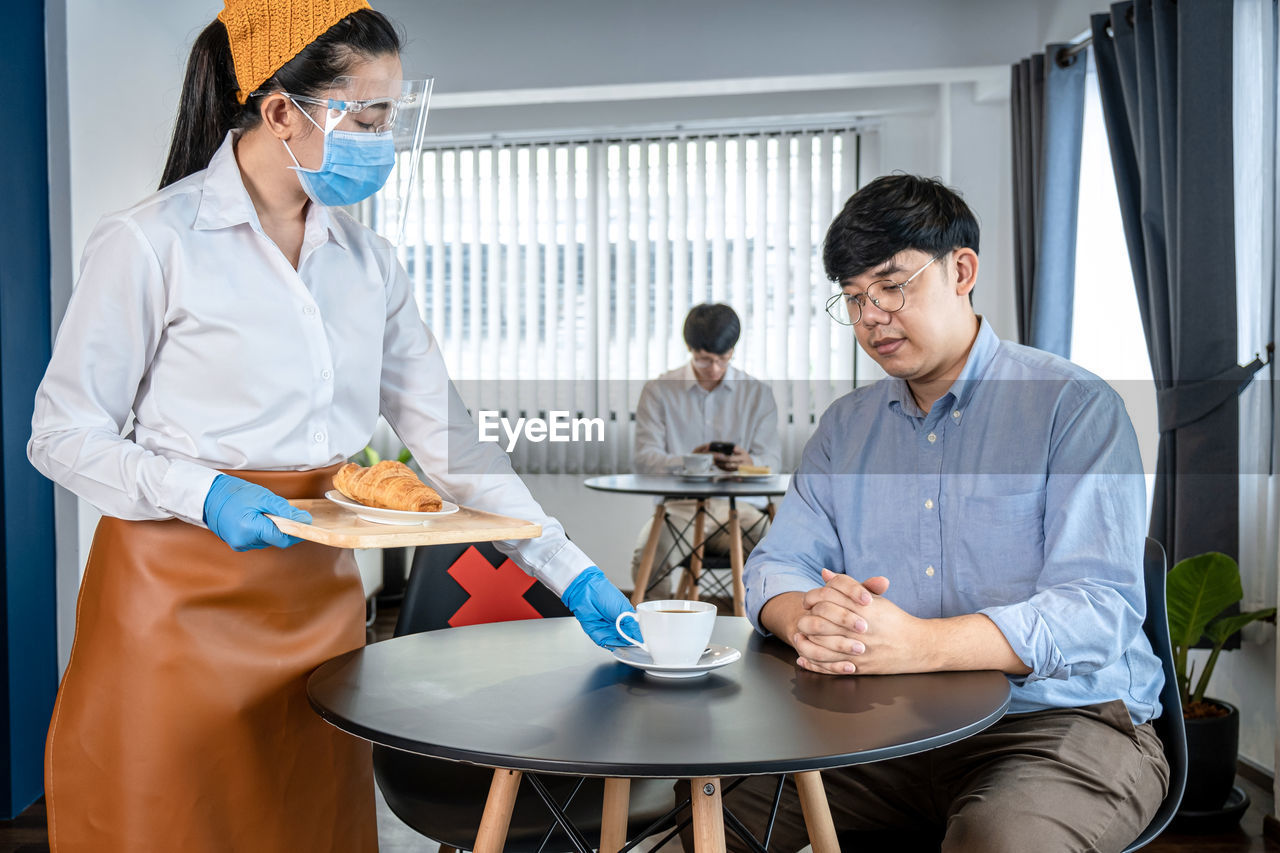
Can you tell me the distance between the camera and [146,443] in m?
1.27

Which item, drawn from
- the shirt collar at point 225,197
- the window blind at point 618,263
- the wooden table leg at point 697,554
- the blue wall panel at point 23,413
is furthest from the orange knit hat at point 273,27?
the window blind at point 618,263

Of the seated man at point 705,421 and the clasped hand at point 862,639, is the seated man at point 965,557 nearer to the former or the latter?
the clasped hand at point 862,639

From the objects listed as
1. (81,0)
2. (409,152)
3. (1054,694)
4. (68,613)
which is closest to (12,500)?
(68,613)

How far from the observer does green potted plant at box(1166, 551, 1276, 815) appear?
2469mm

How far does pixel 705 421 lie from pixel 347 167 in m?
3.63

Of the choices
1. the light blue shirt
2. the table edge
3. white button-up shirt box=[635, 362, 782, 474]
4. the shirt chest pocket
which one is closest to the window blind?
white button-up shirt box=[635, 362, 782, 474]

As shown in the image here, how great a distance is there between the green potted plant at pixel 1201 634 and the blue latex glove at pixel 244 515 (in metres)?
2.20

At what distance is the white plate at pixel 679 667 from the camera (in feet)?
3.82

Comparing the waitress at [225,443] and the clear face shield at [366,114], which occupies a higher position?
the clear face shield at [366,114]

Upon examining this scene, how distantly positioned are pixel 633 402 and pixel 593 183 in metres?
1.22

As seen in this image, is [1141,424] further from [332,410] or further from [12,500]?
[12,500]

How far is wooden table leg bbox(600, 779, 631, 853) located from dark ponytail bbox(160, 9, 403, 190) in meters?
0.95

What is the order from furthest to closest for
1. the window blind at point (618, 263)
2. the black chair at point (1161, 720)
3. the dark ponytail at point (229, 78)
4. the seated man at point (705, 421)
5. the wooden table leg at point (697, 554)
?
the window blind at point (618, 263)
the seated man at point (705, 421)
the wooden table leg at point (697, 554)
the black chair at point (1161, 720)
the dark ponytail at point (229, 78)

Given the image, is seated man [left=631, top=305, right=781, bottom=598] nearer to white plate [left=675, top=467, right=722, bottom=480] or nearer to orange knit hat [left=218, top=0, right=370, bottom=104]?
white plate [left=675, top=467, right=722, bottom=480]
